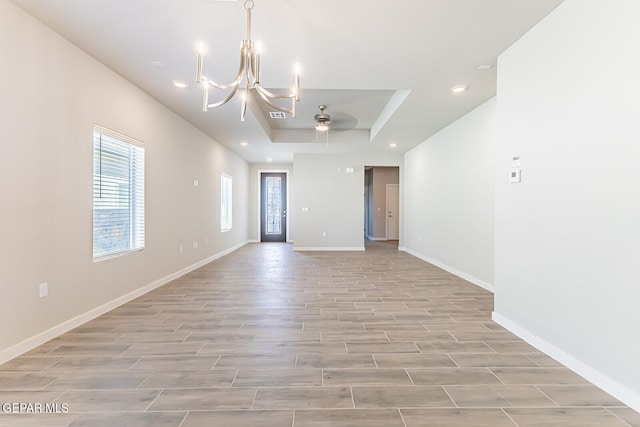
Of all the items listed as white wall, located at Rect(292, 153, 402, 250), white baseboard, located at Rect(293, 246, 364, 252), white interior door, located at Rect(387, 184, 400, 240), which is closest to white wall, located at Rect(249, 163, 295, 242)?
white wall, located at Rect(292, 153, 402, 250)

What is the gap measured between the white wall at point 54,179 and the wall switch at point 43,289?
38 millimetres

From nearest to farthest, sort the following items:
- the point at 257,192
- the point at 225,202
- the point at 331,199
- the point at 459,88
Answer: the point at 459,88 < the point at 225,202 < the point at 331,199 < the point at 257,192

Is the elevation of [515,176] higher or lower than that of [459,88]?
lower

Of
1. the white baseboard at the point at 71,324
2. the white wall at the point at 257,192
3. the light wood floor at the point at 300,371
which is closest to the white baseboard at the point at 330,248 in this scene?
the white wall at the point at 257,192

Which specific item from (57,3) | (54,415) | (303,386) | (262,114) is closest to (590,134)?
(303,386)

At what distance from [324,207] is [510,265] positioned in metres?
5.61

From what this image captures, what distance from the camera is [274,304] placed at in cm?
345

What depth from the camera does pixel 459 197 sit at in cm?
497

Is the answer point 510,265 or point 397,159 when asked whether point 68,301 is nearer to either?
point 510,265

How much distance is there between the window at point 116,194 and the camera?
3121mm

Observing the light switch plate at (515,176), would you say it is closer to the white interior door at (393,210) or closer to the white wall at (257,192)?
the white wall at (257,192)

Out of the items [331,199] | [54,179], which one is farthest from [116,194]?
[331,199]

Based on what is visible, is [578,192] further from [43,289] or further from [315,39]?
[43,289]

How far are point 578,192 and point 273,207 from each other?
27.9 feet
